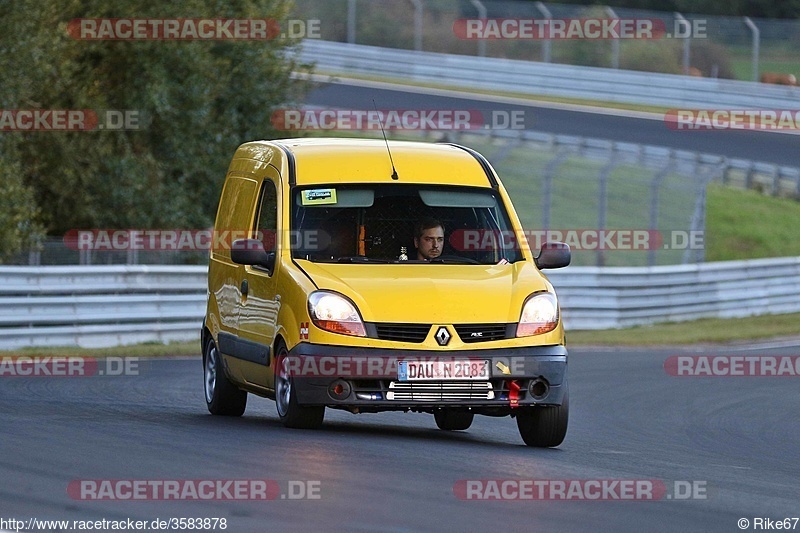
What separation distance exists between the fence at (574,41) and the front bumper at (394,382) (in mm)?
27078

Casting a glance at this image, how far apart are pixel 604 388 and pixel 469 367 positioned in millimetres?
6450

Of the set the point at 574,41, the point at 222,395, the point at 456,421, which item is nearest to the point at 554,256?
the point at 456,421

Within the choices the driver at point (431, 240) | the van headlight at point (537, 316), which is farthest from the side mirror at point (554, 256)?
the driver at point (431, 240)

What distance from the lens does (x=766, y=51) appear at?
3716 cm

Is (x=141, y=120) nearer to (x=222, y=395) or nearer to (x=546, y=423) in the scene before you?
(x=222, y=395)

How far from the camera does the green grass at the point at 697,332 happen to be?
22906 millimetres

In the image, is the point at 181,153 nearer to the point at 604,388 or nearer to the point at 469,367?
the point at 604,388

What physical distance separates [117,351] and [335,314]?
31.5ft

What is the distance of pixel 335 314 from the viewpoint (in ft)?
32.1

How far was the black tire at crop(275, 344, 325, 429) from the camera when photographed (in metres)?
9.95

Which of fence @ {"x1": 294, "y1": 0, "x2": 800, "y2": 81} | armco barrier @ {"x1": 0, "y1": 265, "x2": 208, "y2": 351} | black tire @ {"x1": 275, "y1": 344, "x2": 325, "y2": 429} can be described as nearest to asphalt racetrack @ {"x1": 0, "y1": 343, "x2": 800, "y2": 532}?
black tire @ {"x1": 275, "y1": 344, "x2": 325, "y2": 429}

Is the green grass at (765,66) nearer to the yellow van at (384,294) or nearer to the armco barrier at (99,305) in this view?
the armco barrier at (99,305)

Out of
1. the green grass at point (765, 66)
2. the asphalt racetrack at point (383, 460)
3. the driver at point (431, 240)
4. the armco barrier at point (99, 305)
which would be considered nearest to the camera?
the asphalt racetrack at point (383, 460)

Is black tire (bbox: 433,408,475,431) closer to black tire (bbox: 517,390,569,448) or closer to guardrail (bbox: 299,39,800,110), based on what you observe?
black tire (bbox: 517,390,569,448)
